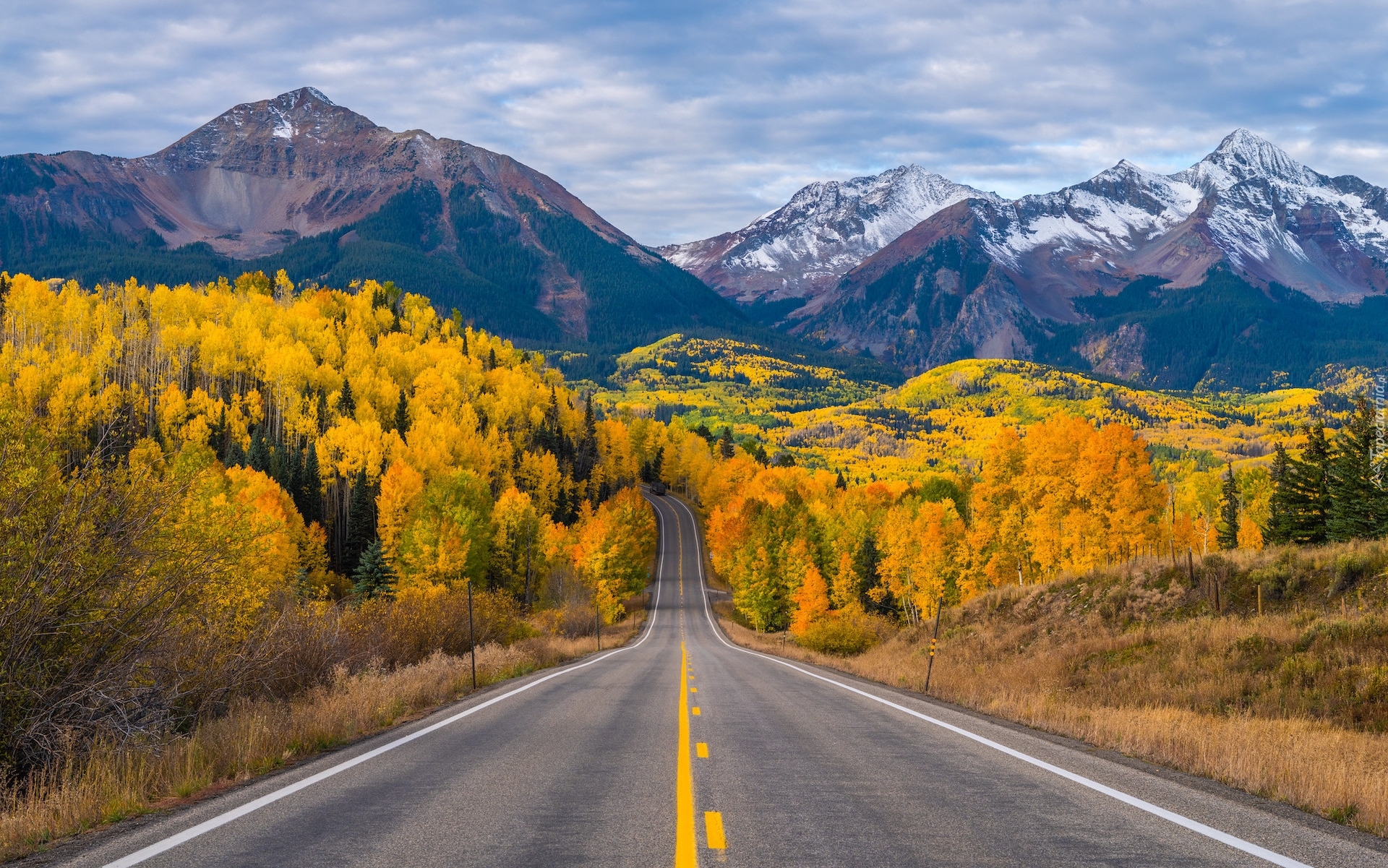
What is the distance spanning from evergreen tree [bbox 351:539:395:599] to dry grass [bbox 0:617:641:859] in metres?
53.6

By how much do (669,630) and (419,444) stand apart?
4315 cm

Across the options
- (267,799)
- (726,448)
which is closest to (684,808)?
(267,799)

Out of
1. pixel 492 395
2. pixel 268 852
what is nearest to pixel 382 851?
pixel 268 852

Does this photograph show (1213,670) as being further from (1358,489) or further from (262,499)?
(262,499)

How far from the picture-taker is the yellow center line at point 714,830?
703 centimetres

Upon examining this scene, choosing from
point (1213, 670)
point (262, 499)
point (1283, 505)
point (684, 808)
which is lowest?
point (1213, 670)

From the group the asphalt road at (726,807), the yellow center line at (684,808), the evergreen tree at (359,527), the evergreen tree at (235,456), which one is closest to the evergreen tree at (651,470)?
the evergreen tree at (235,456)

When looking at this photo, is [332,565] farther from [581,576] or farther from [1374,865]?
[1374,865]

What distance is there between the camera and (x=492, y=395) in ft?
463

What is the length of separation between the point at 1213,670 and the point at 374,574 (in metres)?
66.2

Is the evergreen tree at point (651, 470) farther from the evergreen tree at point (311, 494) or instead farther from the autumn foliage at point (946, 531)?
the evergreen tree at point (311, 494)

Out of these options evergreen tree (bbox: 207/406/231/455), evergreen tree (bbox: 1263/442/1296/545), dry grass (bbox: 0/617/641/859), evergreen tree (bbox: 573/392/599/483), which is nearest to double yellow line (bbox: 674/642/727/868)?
dry grass (bbox: 0/617/641/859)

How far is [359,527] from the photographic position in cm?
8819

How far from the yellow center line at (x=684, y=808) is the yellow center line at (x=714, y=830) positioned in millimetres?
118
